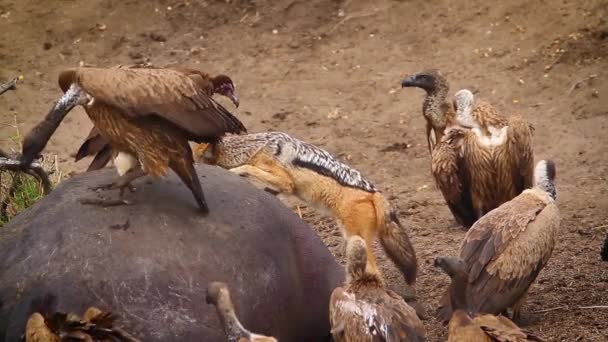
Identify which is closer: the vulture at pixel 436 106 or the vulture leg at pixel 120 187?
the vulture leg at pixel 120 187

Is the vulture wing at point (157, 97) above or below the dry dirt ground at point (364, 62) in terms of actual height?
above

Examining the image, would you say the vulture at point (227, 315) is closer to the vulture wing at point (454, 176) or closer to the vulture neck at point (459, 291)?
the vulture neck at point (459, 291)

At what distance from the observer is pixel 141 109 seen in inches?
207

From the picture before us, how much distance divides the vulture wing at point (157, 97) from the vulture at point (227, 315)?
2.67ft

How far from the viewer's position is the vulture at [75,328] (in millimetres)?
4645

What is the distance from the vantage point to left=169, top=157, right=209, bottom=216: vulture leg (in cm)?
532

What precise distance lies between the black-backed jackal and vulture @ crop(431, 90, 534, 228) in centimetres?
75

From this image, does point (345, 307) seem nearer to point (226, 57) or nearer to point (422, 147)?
point (422, 147)

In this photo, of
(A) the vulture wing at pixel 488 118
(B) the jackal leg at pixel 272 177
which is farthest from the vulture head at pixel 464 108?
(B) the jackal leg at pixel 272 177

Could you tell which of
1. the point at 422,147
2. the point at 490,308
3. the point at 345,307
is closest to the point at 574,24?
the point at 422,147

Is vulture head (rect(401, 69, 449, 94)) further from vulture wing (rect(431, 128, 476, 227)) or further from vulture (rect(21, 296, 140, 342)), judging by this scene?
vulture (rect(21, 296, 140, 342))

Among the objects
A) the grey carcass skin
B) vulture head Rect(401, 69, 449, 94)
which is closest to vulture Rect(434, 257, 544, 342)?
the grey carcass skin

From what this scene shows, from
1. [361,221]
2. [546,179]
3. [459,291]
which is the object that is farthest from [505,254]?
[361,221]

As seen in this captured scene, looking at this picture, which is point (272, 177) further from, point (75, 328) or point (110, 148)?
point (75, 328)
